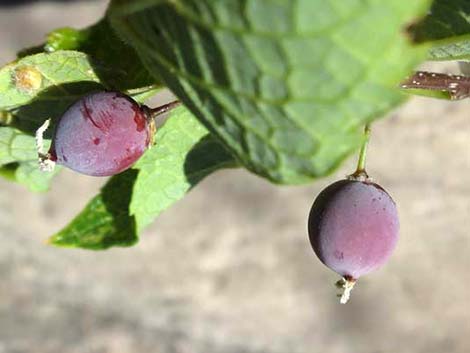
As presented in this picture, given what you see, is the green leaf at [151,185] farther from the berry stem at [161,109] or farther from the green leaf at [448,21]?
the green leaf at [448,21]

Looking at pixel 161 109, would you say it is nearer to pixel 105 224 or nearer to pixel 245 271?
pixel 105 224

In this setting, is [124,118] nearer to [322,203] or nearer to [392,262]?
[322,203]

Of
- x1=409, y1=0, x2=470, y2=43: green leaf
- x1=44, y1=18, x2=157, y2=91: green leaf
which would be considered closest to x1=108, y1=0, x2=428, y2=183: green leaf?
x1=44, y1=18, x2=157, y2=91: green leaf

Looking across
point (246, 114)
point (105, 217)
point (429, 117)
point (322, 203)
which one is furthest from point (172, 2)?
point (429, 117)

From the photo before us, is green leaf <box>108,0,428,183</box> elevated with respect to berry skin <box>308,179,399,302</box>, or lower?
elevated

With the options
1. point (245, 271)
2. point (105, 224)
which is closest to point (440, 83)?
point (105, 224)

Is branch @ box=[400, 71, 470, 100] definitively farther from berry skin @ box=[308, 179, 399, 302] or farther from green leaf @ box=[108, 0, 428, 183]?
green leaf @ box=[108, 0, 428, 183]
